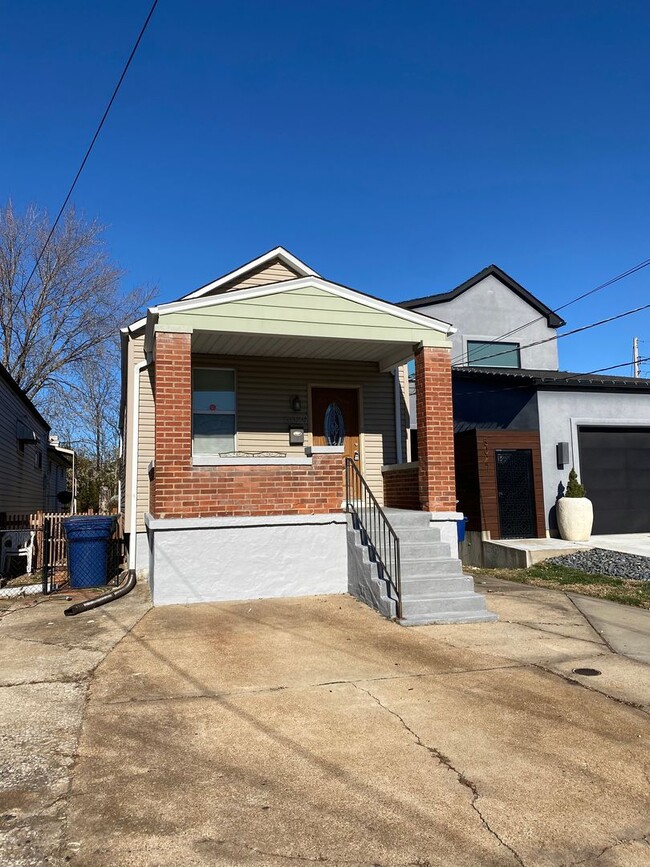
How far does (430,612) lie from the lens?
7.16 metres

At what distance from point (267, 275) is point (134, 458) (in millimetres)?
3887

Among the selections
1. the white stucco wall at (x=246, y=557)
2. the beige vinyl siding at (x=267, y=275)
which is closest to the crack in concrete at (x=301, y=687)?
the white stucco wall at (x=246, y=557)

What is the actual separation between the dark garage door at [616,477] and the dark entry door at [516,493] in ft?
5.51

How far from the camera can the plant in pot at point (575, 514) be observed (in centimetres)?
1338

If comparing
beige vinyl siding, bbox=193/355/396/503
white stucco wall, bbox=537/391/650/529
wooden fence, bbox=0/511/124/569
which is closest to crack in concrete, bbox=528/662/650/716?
beige vinyl siding, bbox=193/355/396/503

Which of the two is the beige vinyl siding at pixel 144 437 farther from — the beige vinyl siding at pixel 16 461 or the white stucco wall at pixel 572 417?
the white stucco wall at pixel 572 417

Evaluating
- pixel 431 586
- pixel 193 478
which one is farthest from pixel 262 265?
pixel 431 586

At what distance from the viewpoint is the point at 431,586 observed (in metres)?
7.46

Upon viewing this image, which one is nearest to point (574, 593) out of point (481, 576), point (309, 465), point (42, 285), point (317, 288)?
point (481, 576)

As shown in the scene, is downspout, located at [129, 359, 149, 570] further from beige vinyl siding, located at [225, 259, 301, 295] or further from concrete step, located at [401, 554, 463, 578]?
concrete step, located at [401, 554, 463, 578]

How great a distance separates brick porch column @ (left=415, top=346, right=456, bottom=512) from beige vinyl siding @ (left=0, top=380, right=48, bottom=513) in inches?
341

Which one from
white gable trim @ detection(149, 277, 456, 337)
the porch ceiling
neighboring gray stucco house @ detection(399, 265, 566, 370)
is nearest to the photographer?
white gable trim @ detection(149, 277, 456, 337)

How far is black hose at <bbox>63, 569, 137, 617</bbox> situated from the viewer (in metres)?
7.69

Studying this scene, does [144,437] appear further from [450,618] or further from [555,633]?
[555,633]
